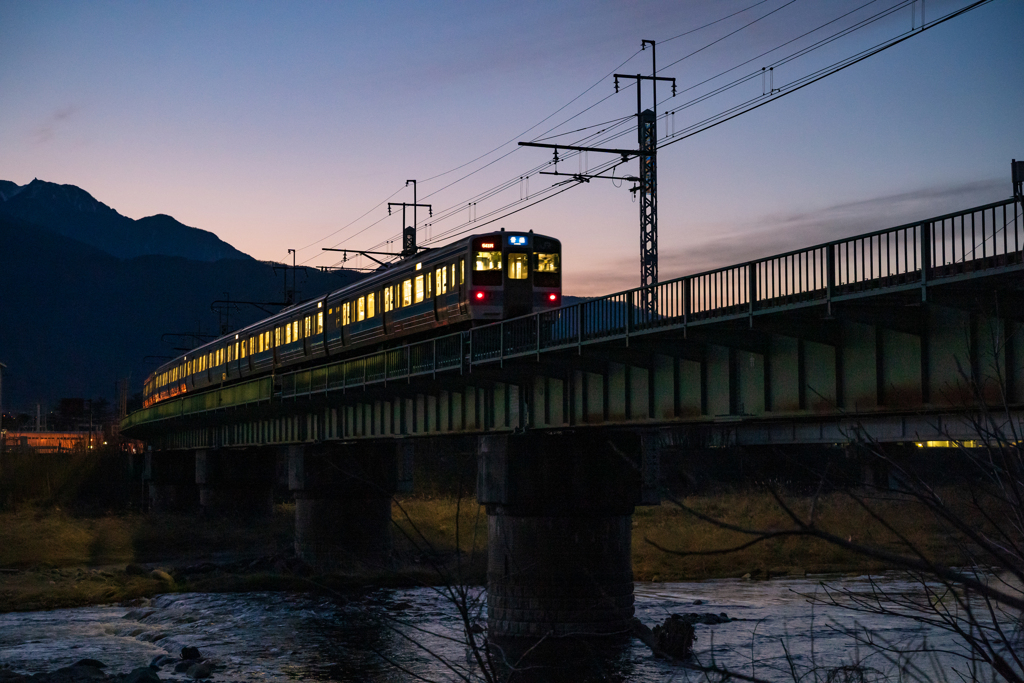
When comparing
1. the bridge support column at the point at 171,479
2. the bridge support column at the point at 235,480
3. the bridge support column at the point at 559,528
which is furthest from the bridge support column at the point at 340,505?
the bridge support column at the point at 171,479

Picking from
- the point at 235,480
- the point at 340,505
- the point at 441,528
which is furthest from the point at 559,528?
the point at 235,480

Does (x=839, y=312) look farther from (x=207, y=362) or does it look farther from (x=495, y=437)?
(x=207, y=362)

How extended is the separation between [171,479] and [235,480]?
1740 centimetres

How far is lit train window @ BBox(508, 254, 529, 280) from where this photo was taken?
3341 centimetres

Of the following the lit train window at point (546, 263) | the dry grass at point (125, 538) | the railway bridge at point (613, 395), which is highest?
the lit train window at point (546, 263)

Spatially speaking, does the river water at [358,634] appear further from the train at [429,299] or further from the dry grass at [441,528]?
the train at [429,299]

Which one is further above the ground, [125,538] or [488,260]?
[488,260]

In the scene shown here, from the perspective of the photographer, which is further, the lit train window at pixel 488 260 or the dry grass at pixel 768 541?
the dry grass at pixel 768 541

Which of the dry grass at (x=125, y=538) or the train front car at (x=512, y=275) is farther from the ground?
the train front car at (x=512, y=275)

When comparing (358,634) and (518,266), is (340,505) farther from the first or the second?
(518,266)

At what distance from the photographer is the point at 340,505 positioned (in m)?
47.9

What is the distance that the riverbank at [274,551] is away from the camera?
43.5 m

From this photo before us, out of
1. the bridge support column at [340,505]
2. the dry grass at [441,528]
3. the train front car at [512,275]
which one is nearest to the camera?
the train front car at [512,275]

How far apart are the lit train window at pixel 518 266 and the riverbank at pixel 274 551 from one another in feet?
31.8
